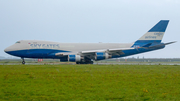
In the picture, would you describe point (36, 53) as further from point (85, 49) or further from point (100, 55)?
point (100, 55)

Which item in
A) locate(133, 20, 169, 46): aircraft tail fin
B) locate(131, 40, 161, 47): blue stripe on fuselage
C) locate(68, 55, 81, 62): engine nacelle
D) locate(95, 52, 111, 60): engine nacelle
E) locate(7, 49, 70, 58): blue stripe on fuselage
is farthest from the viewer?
locate(131, 40, 161, 47): blue stripe on fuselage

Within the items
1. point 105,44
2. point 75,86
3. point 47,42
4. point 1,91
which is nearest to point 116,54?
point 105,44

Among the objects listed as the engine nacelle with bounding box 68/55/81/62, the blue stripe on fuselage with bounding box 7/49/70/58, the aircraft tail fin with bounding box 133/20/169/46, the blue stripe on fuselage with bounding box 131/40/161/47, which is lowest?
the engine nacelle with bounding box 68/55/81/62

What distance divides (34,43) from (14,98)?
25788 millimetres

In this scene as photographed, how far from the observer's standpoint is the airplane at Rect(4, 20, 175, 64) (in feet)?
107

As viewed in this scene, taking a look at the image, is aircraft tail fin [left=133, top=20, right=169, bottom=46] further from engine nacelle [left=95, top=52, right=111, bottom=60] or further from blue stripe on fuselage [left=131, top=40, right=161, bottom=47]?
engine nacelle [left=95, top=52, right=111, bottom=60]

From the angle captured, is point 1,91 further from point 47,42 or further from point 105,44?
point 105,44

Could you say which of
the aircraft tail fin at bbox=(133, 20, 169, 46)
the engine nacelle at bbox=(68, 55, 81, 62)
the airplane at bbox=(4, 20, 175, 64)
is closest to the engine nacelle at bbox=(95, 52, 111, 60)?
the airplane at bbox=(4, 20, 175, 64)

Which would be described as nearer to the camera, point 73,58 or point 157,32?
point 73,58

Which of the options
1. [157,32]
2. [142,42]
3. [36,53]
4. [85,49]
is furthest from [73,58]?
[157,32]

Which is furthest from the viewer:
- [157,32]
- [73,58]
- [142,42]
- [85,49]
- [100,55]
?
[142,42]

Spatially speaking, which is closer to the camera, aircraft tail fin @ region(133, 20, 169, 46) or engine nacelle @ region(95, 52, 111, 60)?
engine nacelle @ region(95, 52, 111, 60)

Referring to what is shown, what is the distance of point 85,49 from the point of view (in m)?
35.0

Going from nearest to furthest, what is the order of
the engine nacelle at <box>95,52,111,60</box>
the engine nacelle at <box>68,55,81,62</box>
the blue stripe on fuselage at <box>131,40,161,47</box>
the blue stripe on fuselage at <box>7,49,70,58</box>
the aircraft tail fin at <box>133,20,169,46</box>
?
the engine nacelle at <box>68,55,81,62</box>, the blue stripe on fuselage at <box>7,49,70,58</box>, the engine nacelle at <box>95,52,111,60</box>, the aircraft tail fin at <box>133,20,169,46</box>, the blue stripe on fuselage at <box>131,40,161,47</box>
